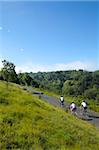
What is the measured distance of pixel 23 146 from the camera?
11.0 meters

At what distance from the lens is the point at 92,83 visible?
4892 inches

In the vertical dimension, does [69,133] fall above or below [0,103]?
below

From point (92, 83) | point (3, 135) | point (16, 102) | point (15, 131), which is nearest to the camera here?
point (3, 135)

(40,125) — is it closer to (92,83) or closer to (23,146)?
(23,146)

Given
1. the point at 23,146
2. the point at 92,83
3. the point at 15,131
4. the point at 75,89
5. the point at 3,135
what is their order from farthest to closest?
the point at 92,83 < the point at 75,89 < the point at 15,131 < the point at 3,135 < the point at 23,146

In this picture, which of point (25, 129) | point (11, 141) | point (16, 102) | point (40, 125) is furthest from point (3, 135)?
point (16, 102)

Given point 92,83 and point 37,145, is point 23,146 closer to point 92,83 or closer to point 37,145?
point 37,145

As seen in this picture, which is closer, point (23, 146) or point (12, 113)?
point (23, 146)

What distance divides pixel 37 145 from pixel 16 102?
7.50m

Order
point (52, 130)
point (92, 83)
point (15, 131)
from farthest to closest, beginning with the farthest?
1. point (92, 83)
2. point (52, 130)
3. point (15, 131)

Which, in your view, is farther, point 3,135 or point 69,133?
point 69,133

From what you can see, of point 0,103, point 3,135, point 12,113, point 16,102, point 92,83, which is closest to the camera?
point 3,135

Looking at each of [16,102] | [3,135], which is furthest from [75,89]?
[3,135]

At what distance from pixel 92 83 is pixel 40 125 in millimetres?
111834
